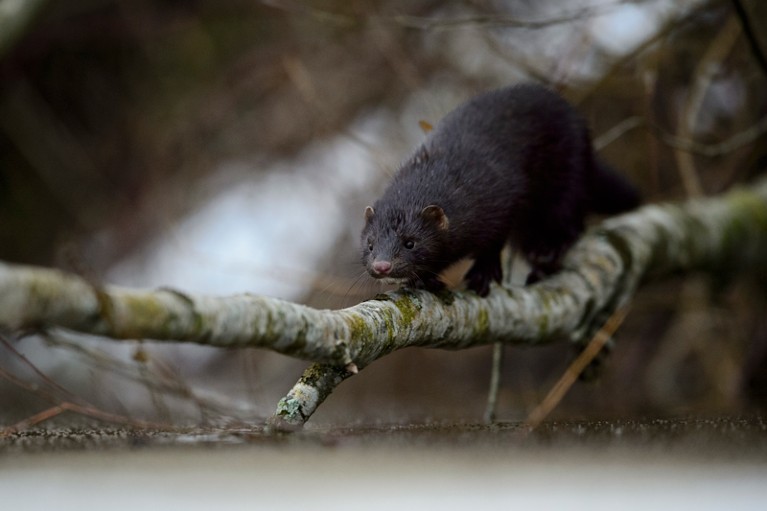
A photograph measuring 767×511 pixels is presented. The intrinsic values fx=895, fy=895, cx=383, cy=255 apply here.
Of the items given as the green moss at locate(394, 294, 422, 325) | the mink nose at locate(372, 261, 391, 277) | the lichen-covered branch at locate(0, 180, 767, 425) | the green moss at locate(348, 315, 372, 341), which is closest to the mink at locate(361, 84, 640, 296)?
the mink nose at locate(372, 261, 391, 277)

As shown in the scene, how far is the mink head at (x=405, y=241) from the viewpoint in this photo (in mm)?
3156

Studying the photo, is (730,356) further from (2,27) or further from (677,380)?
(2,27)

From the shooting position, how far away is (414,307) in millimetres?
2660

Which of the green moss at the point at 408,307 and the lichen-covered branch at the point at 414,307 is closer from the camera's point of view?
the lichen-covered branch at the point at 414,307

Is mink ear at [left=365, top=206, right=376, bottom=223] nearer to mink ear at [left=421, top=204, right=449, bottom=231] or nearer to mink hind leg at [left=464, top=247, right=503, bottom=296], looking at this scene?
mink ear at [left=421, top=204, right=449, bottom=231]

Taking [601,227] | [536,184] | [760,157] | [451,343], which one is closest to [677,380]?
[760,157]

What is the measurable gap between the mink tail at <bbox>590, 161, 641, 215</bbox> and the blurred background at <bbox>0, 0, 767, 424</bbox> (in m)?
0.39

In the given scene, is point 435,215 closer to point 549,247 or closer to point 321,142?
point 549,247

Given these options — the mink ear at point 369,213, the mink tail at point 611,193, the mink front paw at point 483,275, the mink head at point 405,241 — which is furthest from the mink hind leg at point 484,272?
the mink tail at point 611,193

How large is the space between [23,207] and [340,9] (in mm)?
4334

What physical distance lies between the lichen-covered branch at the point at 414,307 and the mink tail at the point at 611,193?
0.52 feet

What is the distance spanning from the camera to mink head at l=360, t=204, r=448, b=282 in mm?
3156

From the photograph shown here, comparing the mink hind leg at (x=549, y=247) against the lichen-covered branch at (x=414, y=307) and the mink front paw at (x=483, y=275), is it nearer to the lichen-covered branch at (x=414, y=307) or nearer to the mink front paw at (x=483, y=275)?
the lichen-covered branch at (x=414, y=307)

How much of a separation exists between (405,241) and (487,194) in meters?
0.44
